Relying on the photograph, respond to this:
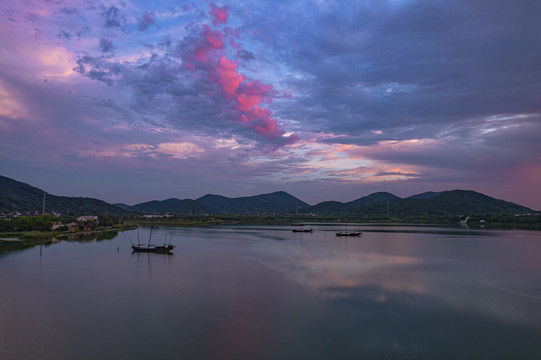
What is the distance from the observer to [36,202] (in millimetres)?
122125

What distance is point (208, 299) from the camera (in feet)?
57.5

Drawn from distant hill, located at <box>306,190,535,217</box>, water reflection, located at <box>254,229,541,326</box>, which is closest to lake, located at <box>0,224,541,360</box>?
water reflection, located at <box>254,229,541,326</box>

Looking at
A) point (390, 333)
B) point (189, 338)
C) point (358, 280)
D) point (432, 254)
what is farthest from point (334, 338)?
point (432, 254)

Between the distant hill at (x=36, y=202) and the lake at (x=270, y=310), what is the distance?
322ft

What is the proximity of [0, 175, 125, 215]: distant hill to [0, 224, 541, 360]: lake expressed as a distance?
322 feet

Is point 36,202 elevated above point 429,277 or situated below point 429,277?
above

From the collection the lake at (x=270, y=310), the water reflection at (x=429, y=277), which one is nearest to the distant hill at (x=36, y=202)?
the lake at (x=270, y=310)

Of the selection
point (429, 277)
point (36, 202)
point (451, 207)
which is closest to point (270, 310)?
point (429, 277)

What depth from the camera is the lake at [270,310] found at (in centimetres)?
1156

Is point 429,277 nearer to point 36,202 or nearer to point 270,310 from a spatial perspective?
point 270,310

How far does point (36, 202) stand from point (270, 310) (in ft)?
448

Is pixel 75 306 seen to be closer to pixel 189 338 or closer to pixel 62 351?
pixel 62 351

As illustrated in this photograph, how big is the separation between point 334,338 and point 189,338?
5357mm

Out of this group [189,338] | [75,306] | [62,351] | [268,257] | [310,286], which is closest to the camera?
[62,351]
